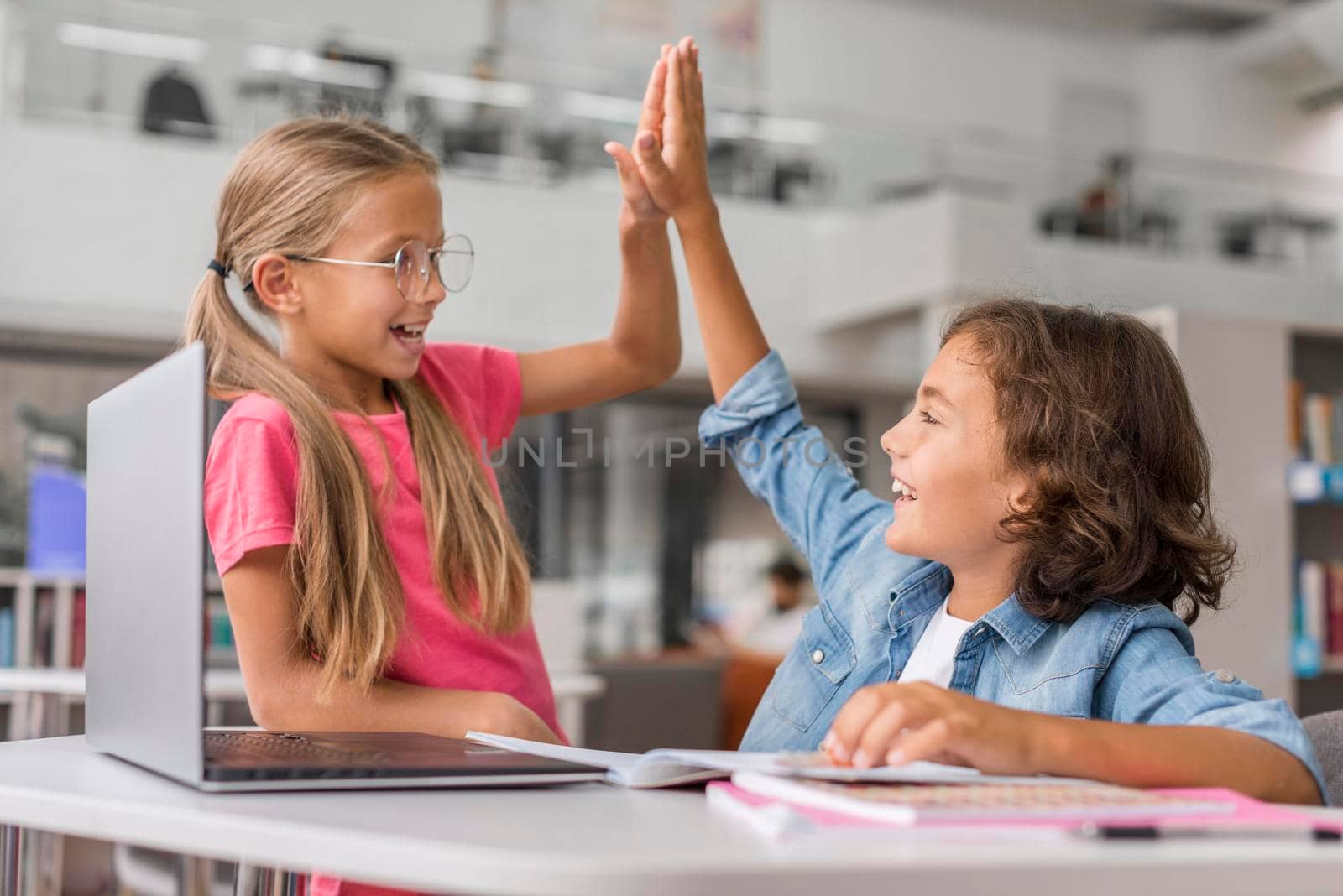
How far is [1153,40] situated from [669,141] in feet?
37.6

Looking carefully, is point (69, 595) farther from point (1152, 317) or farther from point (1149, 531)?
point (1149, 531)

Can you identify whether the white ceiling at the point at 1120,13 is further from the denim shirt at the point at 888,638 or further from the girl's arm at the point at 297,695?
the girl's arm at the point at 297,695

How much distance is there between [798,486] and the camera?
4.65 feet

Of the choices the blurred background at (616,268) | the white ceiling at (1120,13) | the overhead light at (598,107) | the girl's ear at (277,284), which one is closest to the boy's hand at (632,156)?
the girl's ear at (277,284)

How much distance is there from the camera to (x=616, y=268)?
7000mm

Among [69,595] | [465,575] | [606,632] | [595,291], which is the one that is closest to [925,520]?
[465,575]

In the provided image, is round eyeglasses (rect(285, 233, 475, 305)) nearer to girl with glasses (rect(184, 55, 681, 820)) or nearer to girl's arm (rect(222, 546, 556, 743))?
girl with glasses (rect(184, 55, 681, 820))

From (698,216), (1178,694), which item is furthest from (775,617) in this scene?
(1178,694)

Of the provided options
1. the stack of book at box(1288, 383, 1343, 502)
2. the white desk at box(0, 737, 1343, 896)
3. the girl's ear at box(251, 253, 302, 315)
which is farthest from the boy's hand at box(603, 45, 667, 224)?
the stack of book at box(1288, 383, 1343, 502)

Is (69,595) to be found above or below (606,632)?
above

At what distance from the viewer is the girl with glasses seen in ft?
3.40

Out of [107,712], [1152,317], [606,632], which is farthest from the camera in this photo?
[606,632]

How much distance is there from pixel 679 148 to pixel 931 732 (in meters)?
0.75

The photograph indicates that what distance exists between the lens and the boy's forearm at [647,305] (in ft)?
4.67
